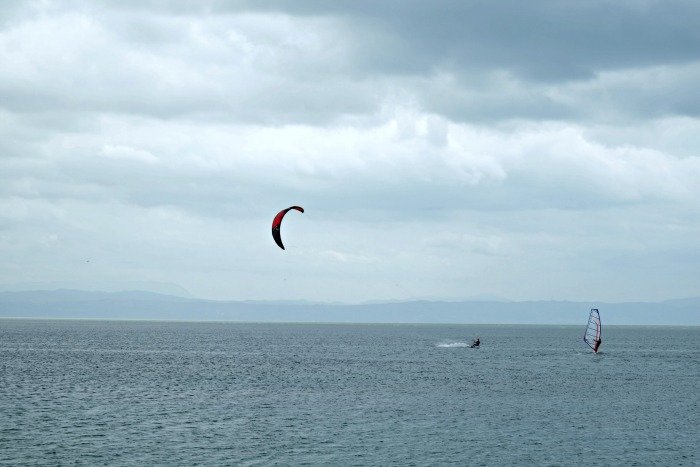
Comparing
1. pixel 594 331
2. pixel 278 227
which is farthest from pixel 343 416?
pixel 594 331

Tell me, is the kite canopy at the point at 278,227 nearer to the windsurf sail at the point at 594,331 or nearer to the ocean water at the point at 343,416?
the ocean water at the point at 343,416

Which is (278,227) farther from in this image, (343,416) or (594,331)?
(594,331)

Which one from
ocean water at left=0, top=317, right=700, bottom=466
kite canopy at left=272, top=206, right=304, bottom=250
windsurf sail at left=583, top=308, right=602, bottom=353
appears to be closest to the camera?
ocean water at left=0, top=317, right=700, bottom=466

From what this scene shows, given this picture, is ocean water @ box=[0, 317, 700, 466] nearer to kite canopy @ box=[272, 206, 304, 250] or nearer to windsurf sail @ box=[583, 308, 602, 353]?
kite canopy @ box=[272, 206, 304, 250]

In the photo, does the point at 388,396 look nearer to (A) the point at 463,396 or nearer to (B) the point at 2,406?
(A) the point at 463,396

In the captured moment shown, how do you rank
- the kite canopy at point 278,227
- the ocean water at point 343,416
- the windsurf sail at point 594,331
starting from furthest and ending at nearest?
the windsurf sail at point 594,331 < the kite canopy at point 278,227 < the ocean water at point 343,416

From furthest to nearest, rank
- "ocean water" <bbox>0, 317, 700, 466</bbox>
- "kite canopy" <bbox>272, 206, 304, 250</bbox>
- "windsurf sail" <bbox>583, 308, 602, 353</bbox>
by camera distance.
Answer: "windsurf sail" <bbox>583, 308, 602, 353</bbox> < "kite canopy" <bbox>272, 206, 304, 250</bbox> < "ocean water" <bbox>0, 317, 700, 466</bbox>

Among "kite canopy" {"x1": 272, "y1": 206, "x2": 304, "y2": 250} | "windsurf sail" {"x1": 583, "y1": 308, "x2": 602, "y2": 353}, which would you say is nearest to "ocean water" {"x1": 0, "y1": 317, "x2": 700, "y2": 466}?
"kite canopy" {"x1": 272, "y1": 206, "x2": 304, "y2": 250}

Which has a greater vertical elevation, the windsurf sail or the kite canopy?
the kite canopy

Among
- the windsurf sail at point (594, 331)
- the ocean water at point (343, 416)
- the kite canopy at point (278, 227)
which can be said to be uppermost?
the kite canopy at point (278, 227)

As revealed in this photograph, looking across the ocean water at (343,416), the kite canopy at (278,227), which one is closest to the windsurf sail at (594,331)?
the ocean water at (343,416)

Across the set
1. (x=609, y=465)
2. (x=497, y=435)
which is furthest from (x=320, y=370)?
(x=609, y=465)

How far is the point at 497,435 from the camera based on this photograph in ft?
202

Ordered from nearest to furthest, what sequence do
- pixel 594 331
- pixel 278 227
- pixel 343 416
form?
pixel 343 416, pixel 278 227, pixel 594 331
